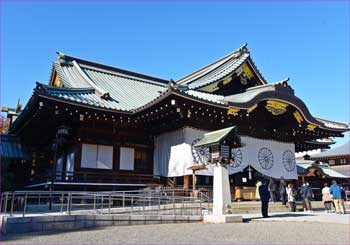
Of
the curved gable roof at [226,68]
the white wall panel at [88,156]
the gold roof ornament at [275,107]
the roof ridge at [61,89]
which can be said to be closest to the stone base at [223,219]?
the white wall panel at [88,156]

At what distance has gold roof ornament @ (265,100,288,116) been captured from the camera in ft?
52.3

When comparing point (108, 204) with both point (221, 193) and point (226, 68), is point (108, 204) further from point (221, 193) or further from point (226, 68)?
point (226, 68)

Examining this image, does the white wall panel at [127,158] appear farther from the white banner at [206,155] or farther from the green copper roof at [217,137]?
the green copper roof at [217,137]

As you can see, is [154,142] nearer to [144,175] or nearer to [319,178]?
[144,175]

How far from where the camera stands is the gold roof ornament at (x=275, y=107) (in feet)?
52.3

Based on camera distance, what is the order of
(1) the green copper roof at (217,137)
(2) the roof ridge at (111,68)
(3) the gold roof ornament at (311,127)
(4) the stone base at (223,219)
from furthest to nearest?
(2) the roof ridge at (111,68)
(3) the gold roof ornament at (311,127)
(1) the green copper roof at (217,137)
(4) the stone base at (223,219)

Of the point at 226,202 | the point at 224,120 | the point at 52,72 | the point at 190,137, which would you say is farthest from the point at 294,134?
the point at 52,72

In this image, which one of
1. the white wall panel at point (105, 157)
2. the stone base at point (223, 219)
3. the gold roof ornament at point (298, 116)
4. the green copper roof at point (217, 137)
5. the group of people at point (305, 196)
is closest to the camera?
the stone base at point (223, 219)

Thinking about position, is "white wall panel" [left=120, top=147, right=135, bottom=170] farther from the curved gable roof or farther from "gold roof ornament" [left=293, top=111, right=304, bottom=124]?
"gold roof ornament" [left=293, top=111, right=304, bottom=124]

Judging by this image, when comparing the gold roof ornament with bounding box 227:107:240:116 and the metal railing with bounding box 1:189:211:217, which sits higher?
the gold roof ornament with bounding box 227:107:240:116

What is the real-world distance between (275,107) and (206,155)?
449 centimetres

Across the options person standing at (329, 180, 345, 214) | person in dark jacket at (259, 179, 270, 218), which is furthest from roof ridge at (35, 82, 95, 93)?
person standing at (329, 180, 345, 214)

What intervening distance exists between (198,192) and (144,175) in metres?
3.26

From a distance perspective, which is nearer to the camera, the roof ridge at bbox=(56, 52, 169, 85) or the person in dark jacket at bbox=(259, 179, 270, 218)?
the person in dark jacket at bbox=(259, 179, 270, 218)
